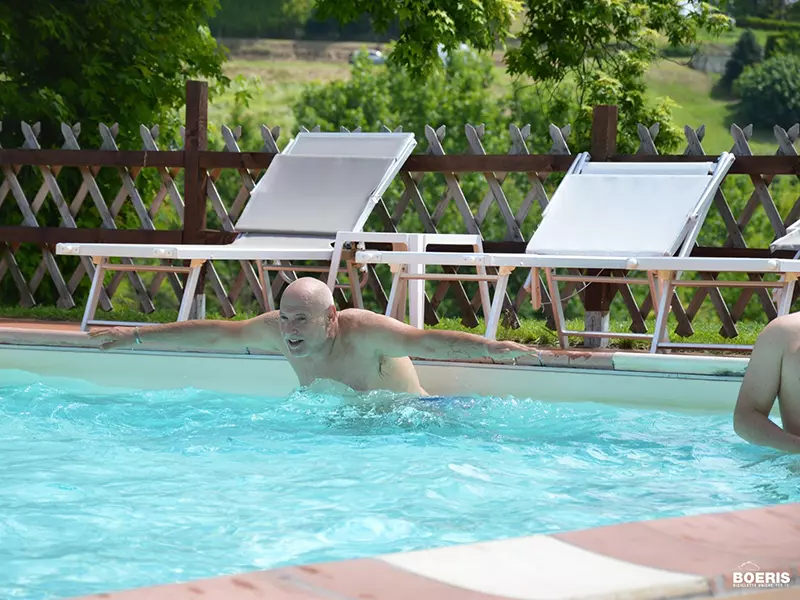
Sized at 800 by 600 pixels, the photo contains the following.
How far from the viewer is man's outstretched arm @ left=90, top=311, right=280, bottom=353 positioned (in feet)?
14.9

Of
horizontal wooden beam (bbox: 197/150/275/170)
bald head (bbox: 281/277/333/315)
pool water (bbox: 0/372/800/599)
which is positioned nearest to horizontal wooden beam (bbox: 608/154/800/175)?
horizontal wooden beam (bbox: 197/150/275/170)

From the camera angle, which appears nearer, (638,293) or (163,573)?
(163,573)

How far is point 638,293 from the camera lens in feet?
113

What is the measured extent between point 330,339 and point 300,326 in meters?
0.27

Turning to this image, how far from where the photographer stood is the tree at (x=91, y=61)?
31.4ft

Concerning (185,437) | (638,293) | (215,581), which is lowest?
(638,293)

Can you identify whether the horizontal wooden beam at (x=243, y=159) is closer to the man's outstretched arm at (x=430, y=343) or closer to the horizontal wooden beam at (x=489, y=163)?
the horizontal wooden beam at (x=489, y=163)

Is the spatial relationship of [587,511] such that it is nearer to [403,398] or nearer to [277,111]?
[403,398]

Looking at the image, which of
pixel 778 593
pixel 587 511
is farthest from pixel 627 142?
pixel 778 593

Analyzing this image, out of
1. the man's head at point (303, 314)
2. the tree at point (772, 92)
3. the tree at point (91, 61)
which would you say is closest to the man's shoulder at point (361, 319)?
the man's head at point (303, 314)

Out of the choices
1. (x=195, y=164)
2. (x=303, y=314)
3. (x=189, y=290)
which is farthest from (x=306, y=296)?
(x=195, y=164)

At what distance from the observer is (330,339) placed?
4332 mm

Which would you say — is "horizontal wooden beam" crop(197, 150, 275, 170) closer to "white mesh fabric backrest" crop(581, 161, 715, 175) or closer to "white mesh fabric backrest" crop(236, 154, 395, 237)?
"white mesh fabric backrest" crop(236, 154, 395, 237)

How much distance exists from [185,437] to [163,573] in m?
1.78
